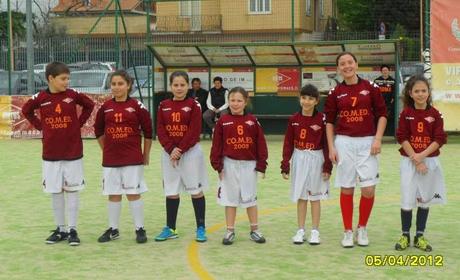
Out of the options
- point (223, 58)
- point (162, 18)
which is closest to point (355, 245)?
point (223, 58)

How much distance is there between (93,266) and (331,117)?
8.34 feet

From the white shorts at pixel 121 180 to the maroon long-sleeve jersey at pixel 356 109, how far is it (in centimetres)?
194

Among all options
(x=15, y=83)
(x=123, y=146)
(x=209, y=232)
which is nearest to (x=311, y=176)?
(x=209, y=232)

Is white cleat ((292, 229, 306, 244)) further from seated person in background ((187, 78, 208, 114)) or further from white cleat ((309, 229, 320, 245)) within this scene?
seated person in background ((187, 78, 208, 114))

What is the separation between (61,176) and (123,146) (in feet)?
2.19

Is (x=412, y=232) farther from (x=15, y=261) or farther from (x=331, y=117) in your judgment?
(x=15, y=261)

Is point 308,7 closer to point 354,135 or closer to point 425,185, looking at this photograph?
point 354,135

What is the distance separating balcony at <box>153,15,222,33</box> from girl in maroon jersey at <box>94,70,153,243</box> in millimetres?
20014

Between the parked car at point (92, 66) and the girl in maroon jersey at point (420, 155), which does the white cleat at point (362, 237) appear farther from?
the parked car at point (92, 66)

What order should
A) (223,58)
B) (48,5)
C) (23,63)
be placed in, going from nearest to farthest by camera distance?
(223,58), (23,63), (48,5)

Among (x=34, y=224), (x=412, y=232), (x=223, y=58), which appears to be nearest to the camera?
(x=412, y=232)

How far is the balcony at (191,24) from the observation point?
2807 cm

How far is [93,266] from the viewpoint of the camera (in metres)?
6.80
